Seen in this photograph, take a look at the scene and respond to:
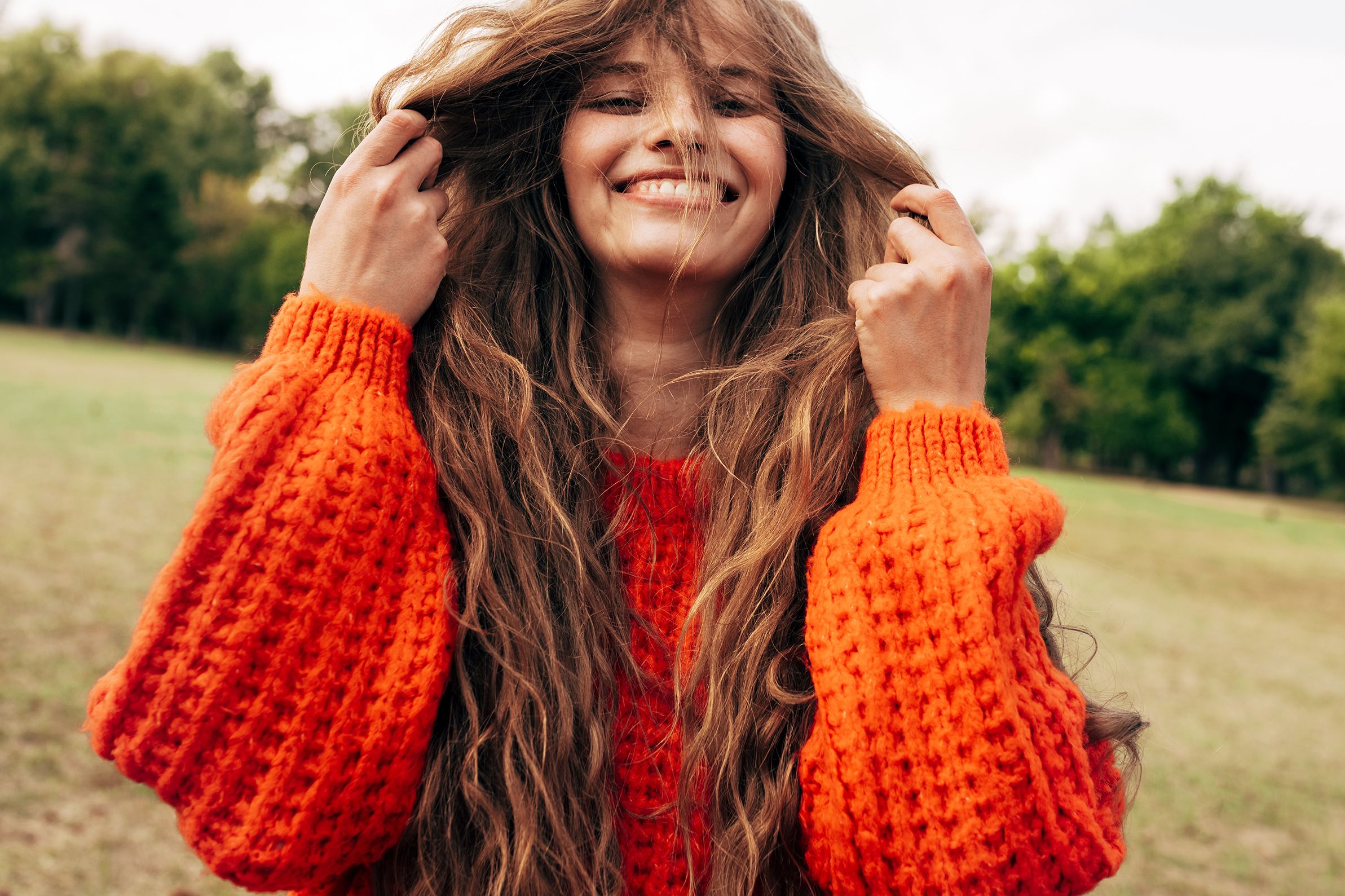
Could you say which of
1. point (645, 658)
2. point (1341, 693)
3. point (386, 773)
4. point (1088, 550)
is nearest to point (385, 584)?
point (386, 773)

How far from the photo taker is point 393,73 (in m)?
1.84

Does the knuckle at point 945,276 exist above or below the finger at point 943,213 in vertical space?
below

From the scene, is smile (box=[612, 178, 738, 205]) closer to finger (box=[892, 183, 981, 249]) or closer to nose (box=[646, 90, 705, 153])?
nose (box=[646, 90, 705, 153])

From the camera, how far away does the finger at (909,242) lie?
1678mm

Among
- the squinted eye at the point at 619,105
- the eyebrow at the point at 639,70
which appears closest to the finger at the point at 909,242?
the eyebrow at the point at 639,70

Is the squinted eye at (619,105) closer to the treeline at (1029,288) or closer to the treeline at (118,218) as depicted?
the treeline at (1029,288)

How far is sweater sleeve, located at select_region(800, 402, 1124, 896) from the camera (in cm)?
134

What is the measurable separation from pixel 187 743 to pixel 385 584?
1.06 ft

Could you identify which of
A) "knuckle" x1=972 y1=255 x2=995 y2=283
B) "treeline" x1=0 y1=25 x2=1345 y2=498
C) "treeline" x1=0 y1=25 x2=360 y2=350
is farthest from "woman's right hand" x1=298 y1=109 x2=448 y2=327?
"treeline" x1=0 y1=25 x2=360 y2=350

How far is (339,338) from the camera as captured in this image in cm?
153

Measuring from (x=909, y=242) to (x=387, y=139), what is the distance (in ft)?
2.95

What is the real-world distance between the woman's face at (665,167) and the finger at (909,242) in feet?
0.74

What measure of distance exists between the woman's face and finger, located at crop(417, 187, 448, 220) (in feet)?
0.80

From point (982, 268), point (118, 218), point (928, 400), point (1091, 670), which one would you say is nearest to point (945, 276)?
point (982, 268)
